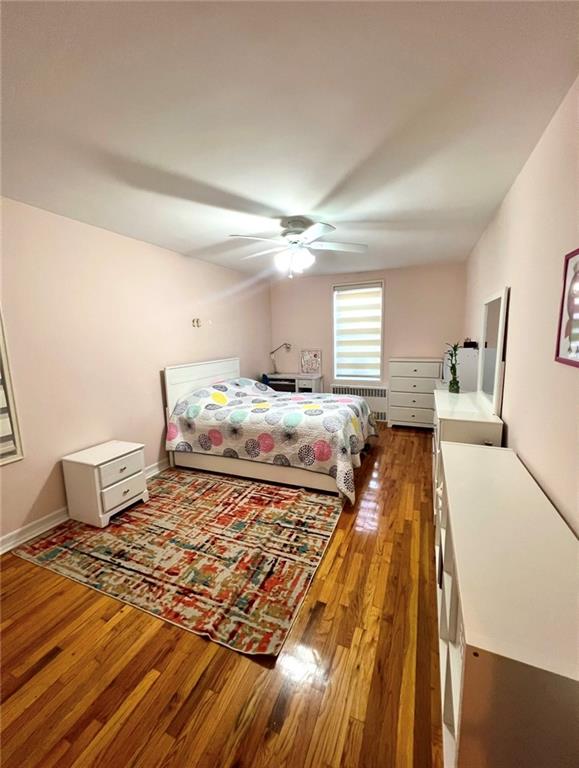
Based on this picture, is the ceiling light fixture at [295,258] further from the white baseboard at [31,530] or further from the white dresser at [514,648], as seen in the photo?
the white baseboard at [31,530]

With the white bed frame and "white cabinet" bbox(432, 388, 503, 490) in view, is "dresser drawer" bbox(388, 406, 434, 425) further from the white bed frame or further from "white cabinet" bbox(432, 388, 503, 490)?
the white bed frame

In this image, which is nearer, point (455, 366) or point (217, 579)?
point (217, 579)

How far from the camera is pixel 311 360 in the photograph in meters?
5.32

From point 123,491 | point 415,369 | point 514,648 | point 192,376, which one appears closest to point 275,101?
point 514,648

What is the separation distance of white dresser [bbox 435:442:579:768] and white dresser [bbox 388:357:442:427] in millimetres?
3391

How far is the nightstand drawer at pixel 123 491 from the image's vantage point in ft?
7.70

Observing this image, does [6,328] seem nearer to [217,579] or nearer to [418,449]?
[217,579]

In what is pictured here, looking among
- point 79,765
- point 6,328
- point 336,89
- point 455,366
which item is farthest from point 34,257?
point 455,366

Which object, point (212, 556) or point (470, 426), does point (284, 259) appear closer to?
point (470, 426)

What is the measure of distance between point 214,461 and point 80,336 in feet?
5.32

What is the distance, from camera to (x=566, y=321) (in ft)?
3.90

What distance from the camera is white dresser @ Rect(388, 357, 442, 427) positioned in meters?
4.29

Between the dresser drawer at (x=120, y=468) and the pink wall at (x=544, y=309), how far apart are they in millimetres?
2654

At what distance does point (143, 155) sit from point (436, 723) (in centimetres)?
280
